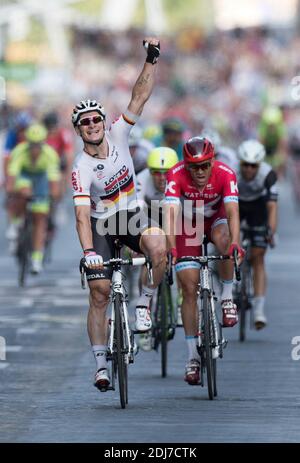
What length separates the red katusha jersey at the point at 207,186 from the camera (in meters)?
13.1

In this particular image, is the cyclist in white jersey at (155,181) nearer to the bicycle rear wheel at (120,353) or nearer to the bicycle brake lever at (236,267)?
the bicycle brake lever at (236,267)

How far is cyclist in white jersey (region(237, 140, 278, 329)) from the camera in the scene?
16609 mm

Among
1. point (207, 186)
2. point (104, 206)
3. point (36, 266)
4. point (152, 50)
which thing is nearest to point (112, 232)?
point (104, 206)

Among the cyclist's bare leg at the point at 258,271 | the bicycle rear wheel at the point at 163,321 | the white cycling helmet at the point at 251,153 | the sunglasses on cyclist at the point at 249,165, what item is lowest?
the bicycle rear wheel at the point at 163,321

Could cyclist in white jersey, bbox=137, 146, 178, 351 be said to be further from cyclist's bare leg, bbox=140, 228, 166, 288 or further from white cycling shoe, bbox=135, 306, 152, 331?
cyclist's bare leg, bbox=140, 228, 166, 288

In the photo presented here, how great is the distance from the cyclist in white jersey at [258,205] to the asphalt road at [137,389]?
17.5 inches

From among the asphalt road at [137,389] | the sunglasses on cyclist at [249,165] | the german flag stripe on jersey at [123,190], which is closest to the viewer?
the asphalt road at [137,389]

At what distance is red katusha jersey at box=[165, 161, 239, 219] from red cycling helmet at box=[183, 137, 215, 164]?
266mm

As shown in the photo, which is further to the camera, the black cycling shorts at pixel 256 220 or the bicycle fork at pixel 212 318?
the black cycling shorts at pixel 256 220

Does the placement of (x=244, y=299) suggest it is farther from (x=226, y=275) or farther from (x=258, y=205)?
(x=226, y=275)

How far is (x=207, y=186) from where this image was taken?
1320 cm

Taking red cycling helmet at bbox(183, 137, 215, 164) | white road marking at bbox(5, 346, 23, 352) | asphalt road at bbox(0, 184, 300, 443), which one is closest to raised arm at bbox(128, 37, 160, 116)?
red cycling helmet at bbox(183, 137, 215, 164)

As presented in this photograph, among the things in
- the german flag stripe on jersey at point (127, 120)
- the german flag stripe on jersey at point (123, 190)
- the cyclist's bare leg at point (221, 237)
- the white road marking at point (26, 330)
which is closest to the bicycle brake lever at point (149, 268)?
the german flag stripe on jersey at point (123, 190)

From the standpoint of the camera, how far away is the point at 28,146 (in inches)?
900
